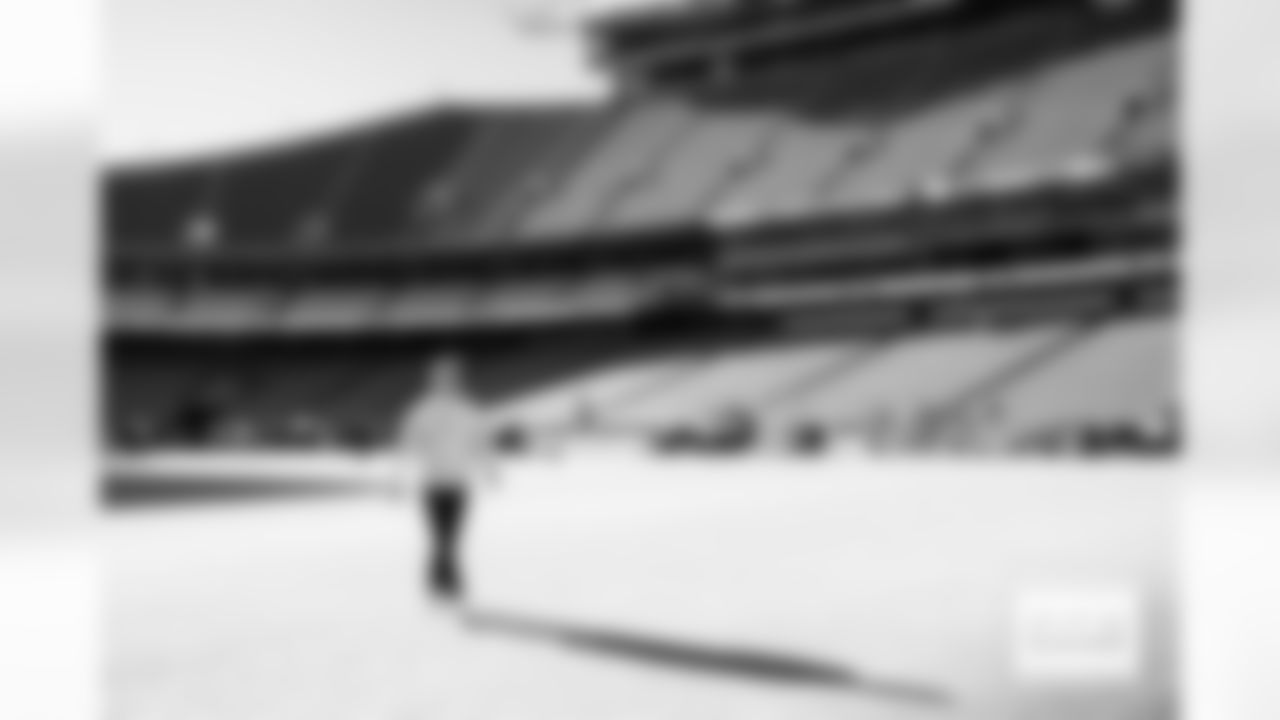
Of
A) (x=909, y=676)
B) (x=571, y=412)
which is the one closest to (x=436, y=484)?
(x=909, y=676)

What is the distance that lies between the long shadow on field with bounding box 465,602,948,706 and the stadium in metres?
0.04

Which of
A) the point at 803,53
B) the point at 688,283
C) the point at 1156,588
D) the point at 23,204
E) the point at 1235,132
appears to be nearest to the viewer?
the point at 23,204

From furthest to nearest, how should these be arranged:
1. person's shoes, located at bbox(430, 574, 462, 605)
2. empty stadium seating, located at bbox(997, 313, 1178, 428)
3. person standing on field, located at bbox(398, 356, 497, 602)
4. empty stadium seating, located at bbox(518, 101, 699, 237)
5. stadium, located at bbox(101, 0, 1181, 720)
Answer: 1. empty stadium seating, located at bbox(518, 101, 699, 237)
2. empty stadium seating, located at bbox(997, 313, 1178, 428)
3. stadium, located at bbox(101, 0, 1181, 720)
4. person's shoes, located at bbox(430, 574, 462, 605)
5. person standing on field, located at bbox(398, 356, 497, 602)

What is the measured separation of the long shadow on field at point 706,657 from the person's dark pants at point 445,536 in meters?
0.38

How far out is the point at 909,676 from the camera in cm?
375

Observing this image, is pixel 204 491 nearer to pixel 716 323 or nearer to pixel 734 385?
pixel 734 385

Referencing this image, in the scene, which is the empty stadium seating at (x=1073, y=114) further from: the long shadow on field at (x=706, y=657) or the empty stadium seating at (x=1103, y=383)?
the long shadow on field at (x=706, y=657)

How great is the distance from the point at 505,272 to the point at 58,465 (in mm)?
29469

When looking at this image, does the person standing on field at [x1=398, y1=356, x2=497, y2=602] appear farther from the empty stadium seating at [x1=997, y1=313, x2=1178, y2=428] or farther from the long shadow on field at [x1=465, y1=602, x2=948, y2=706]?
the empty stadium seating at [x1=997, y1=313, x2=1178, y2=428]

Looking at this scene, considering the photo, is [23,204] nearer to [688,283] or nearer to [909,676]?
[909,676]

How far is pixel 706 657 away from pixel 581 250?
998 inches

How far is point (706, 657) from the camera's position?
13.8ft

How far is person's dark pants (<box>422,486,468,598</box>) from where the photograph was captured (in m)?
5.22

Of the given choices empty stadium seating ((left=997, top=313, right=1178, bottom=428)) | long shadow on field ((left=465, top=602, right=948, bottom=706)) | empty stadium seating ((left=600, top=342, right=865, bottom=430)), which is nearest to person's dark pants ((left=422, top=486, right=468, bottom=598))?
long shadow on field ((left=465, top=602, right=948, bottom=706))
